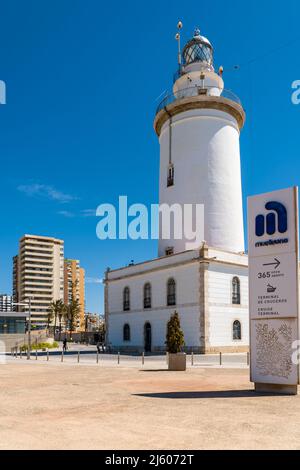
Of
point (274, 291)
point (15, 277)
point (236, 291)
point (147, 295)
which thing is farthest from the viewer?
point (15, 277)

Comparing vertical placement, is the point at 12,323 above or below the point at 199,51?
below

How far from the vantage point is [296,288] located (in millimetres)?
14344

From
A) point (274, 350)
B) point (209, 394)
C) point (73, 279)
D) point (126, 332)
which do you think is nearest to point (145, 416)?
point (209, 394)

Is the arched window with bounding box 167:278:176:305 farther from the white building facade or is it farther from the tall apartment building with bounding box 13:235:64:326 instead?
the tall apartment building with bounding box 13:235:64:326

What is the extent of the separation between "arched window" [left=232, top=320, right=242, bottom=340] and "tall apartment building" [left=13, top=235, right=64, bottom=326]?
123 meters

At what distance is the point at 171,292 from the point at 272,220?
25.2m

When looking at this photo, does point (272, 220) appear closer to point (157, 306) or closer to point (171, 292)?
point (171, 292)

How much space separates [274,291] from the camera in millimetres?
14859

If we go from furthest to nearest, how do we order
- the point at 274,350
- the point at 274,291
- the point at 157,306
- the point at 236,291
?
the point at 157,306, the point at 236,291, the point at 274,291, the point at 274,350

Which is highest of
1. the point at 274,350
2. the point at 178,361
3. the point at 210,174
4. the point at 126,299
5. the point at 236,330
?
the point at 210,174

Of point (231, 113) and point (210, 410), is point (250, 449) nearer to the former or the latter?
point (210, 410)

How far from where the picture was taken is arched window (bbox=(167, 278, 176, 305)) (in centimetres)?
3947

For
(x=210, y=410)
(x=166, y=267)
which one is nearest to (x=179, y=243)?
(x=166, y=267)

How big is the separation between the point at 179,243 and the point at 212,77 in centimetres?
1613
